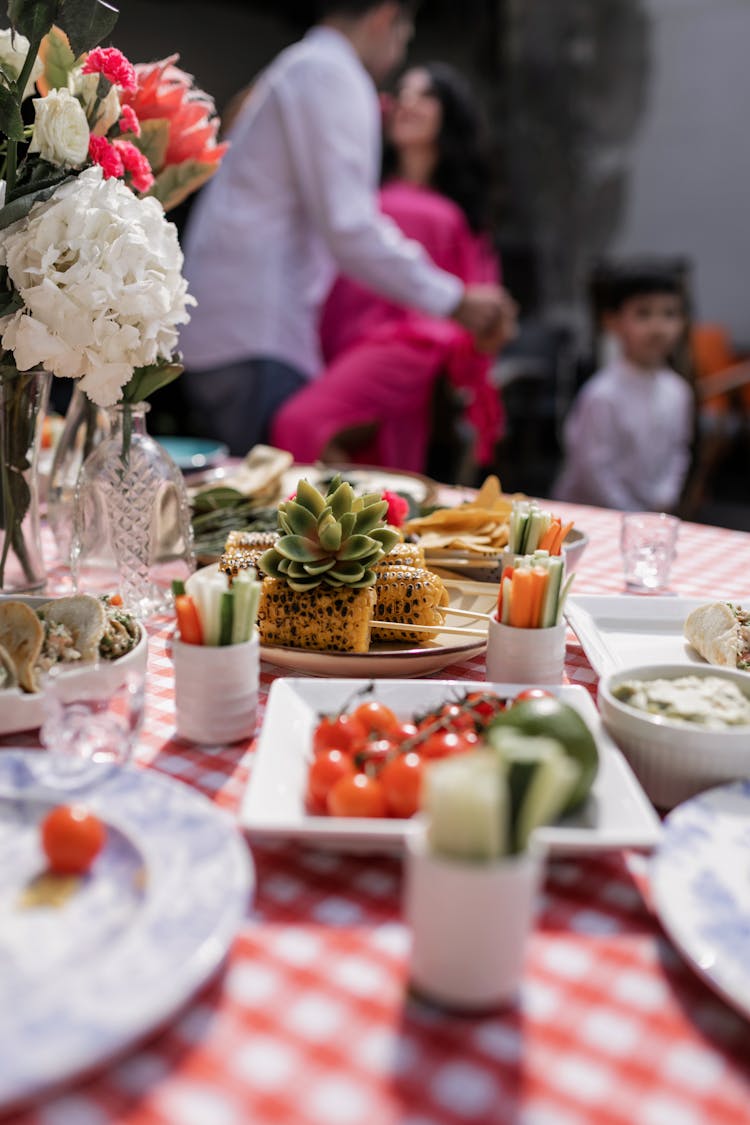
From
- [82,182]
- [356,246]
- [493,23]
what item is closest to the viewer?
[82,182]

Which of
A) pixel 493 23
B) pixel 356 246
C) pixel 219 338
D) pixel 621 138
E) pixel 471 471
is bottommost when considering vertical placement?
pixel 471 471

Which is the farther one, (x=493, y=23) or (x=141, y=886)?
(x=493, y=23)

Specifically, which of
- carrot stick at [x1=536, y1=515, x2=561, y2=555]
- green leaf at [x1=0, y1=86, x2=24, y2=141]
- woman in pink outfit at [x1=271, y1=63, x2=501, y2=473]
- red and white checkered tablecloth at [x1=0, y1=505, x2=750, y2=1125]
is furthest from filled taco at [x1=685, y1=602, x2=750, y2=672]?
woman in pink outfit at [x1=271, y1=63, x2=501, y2=473]

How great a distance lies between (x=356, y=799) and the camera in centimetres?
69

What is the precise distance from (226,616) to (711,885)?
410 mm

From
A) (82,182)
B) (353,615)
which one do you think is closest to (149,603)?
(353,615)

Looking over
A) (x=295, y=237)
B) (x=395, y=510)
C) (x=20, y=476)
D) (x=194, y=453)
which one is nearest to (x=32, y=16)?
(x=20, y=476)

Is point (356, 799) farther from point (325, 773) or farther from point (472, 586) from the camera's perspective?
point (472, 586)

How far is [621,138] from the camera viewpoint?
6645 millimetres

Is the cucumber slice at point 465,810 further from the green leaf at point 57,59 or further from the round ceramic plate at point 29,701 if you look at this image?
the green leaf at point 57,59

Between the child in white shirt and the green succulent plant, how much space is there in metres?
2.58

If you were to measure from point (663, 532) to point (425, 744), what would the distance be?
0.76 metres

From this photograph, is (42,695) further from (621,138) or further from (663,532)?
(621,138)

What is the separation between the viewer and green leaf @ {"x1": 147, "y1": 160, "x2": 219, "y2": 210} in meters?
1.20
